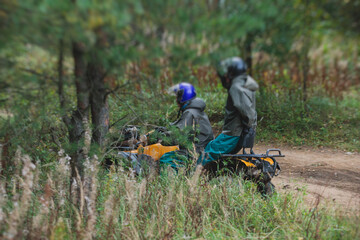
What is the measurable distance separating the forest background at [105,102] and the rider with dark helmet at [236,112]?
1.82 ft

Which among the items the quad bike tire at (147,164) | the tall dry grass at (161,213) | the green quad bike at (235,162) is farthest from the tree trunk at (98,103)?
the quad bike tire at (147,164)

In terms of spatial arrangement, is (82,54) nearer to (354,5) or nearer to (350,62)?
(354,5)

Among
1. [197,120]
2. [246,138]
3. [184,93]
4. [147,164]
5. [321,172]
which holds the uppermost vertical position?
[184,93]

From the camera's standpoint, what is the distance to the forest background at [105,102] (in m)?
2.22

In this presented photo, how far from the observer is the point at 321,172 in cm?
634

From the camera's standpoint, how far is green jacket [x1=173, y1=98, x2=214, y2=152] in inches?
194

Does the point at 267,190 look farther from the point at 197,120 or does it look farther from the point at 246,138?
the point at 197,120

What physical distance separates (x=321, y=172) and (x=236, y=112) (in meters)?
2.76

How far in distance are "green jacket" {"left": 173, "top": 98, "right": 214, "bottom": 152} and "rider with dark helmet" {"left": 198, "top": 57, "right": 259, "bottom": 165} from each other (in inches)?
11.7

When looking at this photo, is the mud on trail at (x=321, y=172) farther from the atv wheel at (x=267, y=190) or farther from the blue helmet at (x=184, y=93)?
the blue helmet at (x=184, y=93)

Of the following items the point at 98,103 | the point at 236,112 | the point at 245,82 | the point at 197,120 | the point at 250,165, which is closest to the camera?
the point at 98,103

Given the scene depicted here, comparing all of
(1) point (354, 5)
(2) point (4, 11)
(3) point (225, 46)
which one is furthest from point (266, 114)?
(2) point (4, 11)

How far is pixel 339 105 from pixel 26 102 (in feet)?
29.1

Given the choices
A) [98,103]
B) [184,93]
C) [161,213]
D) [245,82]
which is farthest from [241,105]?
[98,103]
